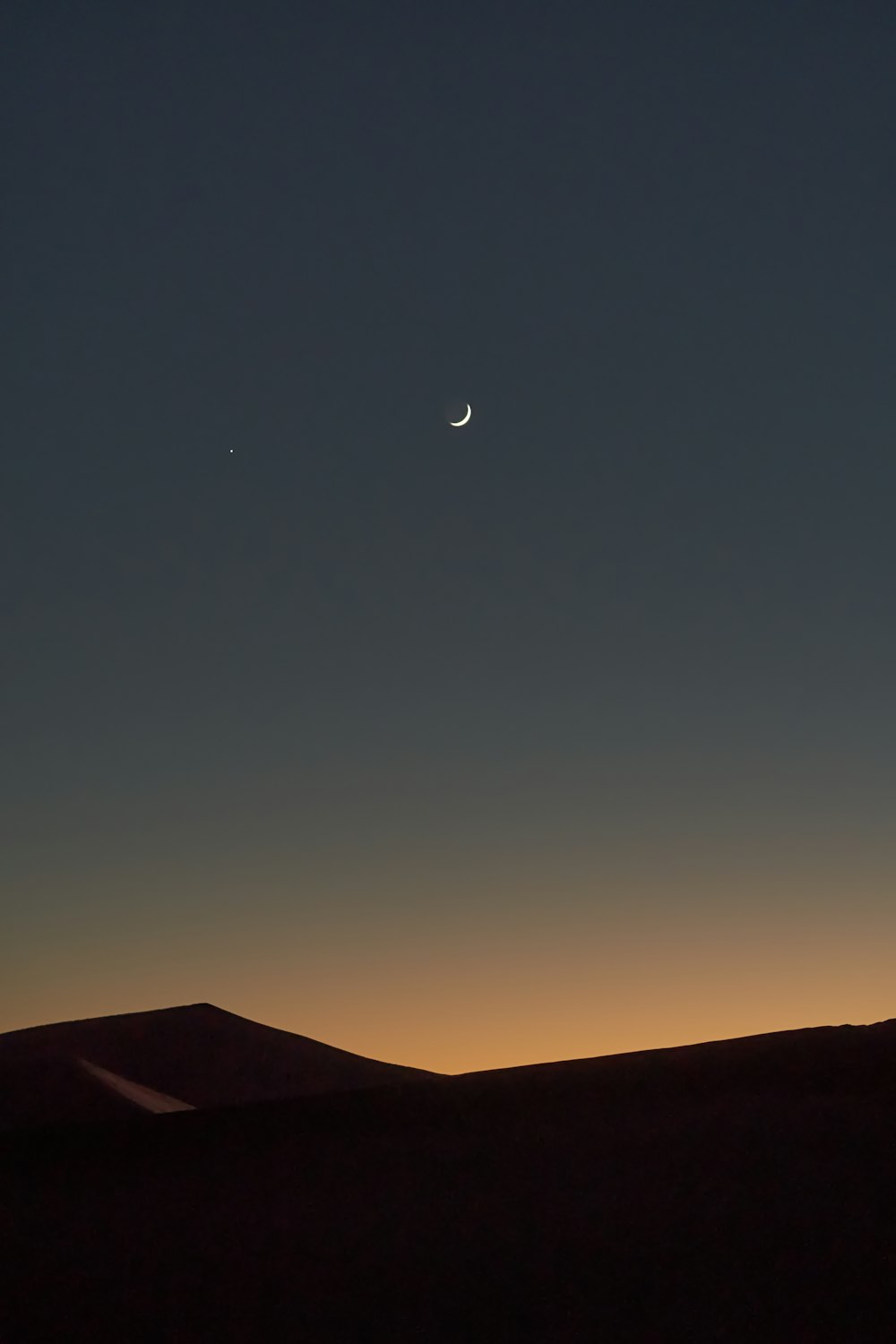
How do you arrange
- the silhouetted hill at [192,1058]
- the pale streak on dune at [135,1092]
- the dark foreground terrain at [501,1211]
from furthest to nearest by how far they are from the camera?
the silhouetted hill at [192,1058] < the pale streak on dune at [135,1092] < the dark foreground terrain at [501,1211]

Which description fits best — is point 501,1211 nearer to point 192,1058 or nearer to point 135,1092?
point 135,1092

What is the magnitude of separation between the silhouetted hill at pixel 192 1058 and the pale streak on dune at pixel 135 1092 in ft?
0.89

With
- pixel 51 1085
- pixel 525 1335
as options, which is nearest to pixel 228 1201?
pixel 525 1335

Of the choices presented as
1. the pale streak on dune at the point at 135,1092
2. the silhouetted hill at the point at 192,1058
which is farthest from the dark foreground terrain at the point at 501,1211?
Result: the silhouetted hill at the point at 192,1058

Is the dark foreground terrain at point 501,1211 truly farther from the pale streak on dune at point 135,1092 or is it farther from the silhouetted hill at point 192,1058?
the silhouetted hill at point 192,1058

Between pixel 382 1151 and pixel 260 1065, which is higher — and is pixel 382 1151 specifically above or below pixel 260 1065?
below

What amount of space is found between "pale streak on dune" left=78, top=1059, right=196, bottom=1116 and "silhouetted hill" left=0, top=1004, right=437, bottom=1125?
0.27 m

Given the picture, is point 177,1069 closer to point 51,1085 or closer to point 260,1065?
point 260,1065

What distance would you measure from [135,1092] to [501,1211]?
8891mm

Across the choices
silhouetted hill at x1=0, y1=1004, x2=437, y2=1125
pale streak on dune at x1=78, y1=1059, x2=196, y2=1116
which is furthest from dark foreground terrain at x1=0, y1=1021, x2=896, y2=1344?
silhouetted hill at x1=0, y1=1004, x2=437, y2=1125

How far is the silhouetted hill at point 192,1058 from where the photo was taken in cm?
1634

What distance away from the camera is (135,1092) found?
1538 centimetres

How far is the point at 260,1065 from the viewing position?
20234mm

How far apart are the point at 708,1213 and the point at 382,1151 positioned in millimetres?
2909
